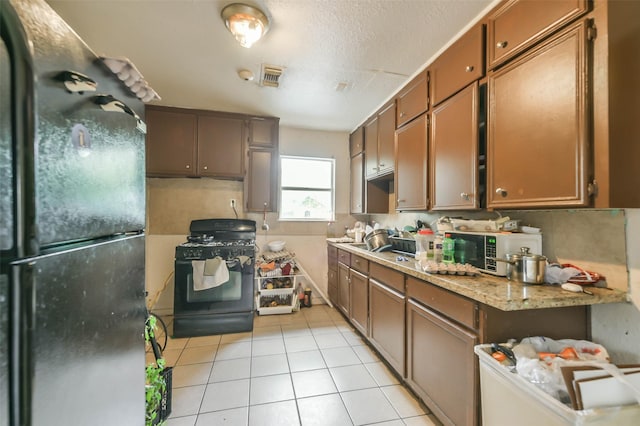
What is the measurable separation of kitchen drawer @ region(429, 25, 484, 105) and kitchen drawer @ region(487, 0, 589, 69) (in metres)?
0.07

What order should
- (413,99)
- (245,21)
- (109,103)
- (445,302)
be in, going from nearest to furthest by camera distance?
1. (109,103)
2. (445,302)
3. (245,21)
4. (413,99)

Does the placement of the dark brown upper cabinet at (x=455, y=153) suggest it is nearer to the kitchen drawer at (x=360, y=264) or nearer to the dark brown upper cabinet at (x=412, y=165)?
the dark brown upper cabinet at (x=412, y=165)

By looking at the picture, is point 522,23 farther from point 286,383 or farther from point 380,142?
point 286,383

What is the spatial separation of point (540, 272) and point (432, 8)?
1.62m

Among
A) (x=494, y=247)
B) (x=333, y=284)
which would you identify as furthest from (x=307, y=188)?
(x=494, y=247)

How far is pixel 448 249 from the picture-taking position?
5.69 ft

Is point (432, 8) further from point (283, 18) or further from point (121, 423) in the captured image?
point (121, 423)

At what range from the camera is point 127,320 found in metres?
0.97

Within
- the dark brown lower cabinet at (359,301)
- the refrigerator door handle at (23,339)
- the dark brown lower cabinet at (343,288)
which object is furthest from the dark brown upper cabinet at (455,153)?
the refrigerator door handle at (23,339)

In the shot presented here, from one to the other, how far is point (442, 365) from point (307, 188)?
283 centimetres

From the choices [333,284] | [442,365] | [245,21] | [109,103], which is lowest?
[333,284]

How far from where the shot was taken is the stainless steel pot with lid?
1.31 metres

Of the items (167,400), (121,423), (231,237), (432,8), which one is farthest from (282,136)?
(121,423)

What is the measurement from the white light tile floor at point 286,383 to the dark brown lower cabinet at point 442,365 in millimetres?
224
